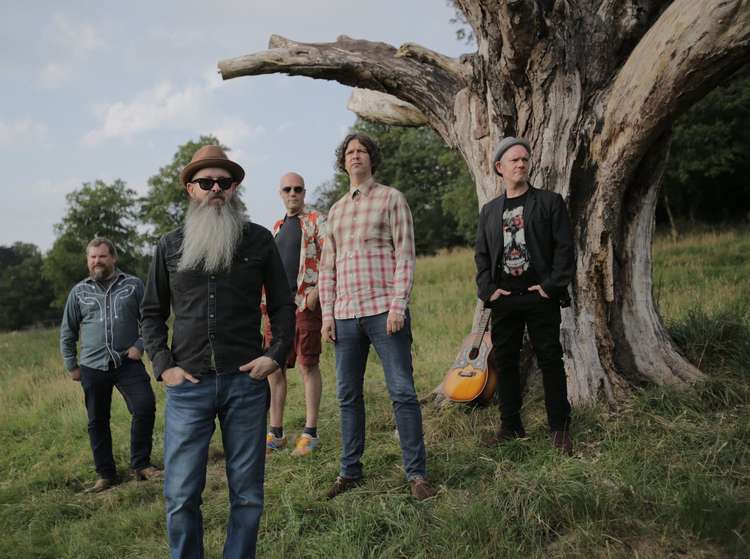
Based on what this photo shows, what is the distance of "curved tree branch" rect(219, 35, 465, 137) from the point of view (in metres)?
5.29

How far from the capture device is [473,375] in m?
4.33

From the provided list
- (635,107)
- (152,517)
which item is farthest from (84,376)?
(635,107)

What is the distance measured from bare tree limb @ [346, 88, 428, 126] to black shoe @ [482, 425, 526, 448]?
12.6 ft

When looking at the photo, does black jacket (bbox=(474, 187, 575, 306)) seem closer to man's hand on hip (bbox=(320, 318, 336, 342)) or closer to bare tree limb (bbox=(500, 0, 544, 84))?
man's hand on hip (bbox=(320, 318, 336, 342))

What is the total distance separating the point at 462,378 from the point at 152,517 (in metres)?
2.39

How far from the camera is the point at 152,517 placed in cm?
397

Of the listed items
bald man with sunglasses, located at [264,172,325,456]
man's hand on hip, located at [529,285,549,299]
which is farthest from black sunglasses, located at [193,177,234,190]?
man's hand on hip, located at [529,285,549,299]

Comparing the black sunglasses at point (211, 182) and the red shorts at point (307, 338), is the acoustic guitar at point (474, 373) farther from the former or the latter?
the black sunglasses at point (211, 182)

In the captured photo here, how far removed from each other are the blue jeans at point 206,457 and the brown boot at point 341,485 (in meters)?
1.02

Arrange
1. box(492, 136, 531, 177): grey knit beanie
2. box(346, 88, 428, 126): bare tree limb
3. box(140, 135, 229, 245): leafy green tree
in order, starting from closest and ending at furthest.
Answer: box(492, 136, 531, 177): grey knit beanie → box(346, 88, 428, 126): bare tree limb → box(140, 135, 229, 245): leafy green tree

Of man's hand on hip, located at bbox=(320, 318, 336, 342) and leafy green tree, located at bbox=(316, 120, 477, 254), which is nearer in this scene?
man's hand on hip, located at bbox=(320, 318, 336, 342)

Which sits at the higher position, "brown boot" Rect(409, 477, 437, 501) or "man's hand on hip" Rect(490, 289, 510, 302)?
"man's hand on hip" Rect(490, 289, 510, 302)

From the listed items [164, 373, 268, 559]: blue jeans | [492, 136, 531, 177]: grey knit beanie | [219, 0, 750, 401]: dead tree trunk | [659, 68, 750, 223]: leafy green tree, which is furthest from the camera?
[659, 68, 750, 223]: leafy green tree

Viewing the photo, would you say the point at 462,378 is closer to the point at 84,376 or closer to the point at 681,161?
the point at 84,376
